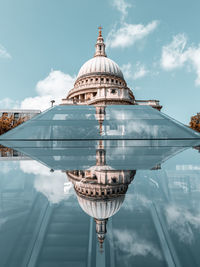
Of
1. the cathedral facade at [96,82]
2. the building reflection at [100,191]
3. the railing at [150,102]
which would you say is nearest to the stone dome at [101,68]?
the cathedral facade at [96,82]

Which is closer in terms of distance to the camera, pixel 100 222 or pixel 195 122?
pixel 100 222

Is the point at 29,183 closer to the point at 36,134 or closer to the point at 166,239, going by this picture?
the point at 166,239

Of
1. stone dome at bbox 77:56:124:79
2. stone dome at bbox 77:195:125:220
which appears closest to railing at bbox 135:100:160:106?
stone dome at bbox 77:56:124:79

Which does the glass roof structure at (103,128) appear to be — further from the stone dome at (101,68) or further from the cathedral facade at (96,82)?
the stone dome at (101,68)

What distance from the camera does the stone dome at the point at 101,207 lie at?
4.42 ft

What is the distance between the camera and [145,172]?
2.69 m

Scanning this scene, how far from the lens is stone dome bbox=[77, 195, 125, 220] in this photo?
4.42 feet

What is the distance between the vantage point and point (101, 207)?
4.78ft

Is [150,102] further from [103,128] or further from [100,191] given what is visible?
[100,191]

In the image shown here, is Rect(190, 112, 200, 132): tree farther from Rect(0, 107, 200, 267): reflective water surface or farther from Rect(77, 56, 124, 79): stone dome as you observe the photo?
Rect(0, 107, 200, 267): reflective water surface

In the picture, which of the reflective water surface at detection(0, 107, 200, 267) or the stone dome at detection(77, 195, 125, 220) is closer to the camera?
the reflective water surface at detection(0, 107, 200, 267)

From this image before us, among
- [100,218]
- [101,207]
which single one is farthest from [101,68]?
[100,218]

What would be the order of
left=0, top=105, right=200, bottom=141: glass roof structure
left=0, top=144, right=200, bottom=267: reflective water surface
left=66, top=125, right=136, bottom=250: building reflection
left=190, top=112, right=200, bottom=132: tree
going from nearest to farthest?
left=0, top=144, right=200, bottom=267: reflective water surface < left=66, top=125, right=136, bottom=250: building reflection < left=0, top=105, right=200, bottom=141: glass roof structure < left=190, top=112, right=200, bottom=132: tree

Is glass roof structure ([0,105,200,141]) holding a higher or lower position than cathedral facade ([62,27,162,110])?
lower
